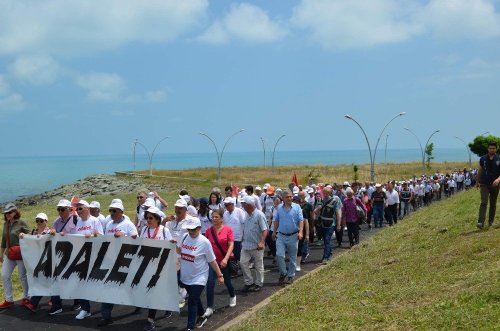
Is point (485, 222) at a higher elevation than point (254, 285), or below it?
higher

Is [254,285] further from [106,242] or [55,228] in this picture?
[55,228]

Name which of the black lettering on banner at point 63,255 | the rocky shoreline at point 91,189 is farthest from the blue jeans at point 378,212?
the rocky shoreline at point 91,189

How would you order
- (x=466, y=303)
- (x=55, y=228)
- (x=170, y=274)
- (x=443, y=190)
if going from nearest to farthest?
(x=466, y=303)
(x=170, y=274)
(x=55, y=228)
(x=443, y=190)

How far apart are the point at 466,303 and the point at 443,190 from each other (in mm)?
34315

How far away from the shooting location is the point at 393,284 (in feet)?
29.5

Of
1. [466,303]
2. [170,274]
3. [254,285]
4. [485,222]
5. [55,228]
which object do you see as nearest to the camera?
[466,303]

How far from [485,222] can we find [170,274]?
7391 mm

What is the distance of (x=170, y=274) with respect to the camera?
8.77 m

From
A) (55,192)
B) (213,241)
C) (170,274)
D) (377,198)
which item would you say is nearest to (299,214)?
(213,241)

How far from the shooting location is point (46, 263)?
9984mm

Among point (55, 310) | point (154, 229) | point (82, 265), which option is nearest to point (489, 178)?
point (154, 229)

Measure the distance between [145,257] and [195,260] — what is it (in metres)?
1.18

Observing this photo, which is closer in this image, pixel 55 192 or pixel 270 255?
pixel 270 255

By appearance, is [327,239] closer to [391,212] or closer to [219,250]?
[219,250]
